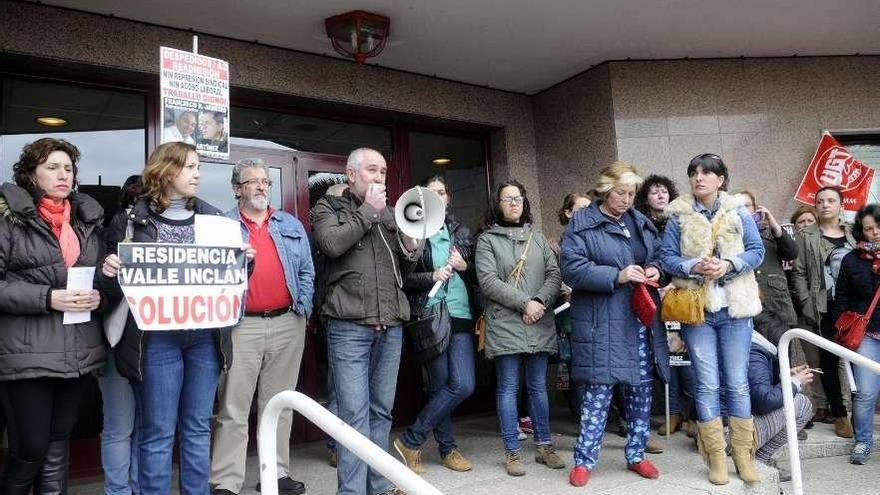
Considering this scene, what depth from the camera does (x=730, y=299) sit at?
3730 millimetres

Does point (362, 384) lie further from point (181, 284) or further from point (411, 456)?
point (411, 456)

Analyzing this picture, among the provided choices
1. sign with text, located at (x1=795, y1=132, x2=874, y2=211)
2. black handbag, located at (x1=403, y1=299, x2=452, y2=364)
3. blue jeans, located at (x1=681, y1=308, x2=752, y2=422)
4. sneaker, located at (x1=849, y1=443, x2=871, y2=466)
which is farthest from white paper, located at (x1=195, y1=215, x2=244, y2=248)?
sign with text, located at (x1=795, y1=132, x2=874, y2=211)

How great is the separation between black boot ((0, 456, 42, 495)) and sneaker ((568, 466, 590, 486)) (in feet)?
8.80

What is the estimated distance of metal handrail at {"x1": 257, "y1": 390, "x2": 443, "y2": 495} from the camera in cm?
158

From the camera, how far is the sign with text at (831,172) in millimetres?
6418

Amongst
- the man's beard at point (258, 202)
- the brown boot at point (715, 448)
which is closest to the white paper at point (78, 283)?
the man's beard at point (258, 202)

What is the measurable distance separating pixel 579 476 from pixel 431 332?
3.89ft

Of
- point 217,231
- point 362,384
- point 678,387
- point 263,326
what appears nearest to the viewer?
point 217,231

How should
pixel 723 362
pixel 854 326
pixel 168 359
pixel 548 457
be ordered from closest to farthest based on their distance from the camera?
pixel 168 359
pixel 723 362
pixel 548 457
pixel 854 326

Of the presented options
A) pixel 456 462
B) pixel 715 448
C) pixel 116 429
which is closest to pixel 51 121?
pixel 116 429

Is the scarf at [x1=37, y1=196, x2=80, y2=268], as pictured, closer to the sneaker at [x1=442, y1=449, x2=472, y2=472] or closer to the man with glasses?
the man with glasses

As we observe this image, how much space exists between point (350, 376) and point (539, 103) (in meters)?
4.31

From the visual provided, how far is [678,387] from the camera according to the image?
5.23 meters

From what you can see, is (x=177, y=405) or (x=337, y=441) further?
(x=177, y=405)
